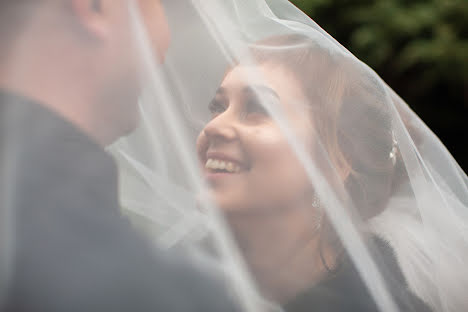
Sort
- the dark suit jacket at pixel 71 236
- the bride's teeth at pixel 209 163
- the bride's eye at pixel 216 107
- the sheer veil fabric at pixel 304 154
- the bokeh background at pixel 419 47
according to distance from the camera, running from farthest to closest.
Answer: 1. the bokeh background at pixel 419 47
2. the bride's eye at pixel 216 107
3. the bride's teeth at pixel 209 163
4. the sheer veil fabric at pixel 304 154
5. the dark suit jacket at pixel 71 236

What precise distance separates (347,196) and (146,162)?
1.35 feet

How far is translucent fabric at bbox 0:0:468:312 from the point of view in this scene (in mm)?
849

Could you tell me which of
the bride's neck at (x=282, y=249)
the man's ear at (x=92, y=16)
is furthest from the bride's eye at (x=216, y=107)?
the man's ear at (x=92, y=16)

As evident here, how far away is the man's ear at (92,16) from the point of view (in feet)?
2.36

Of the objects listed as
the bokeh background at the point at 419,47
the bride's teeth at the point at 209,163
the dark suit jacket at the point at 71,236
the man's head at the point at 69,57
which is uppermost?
the man's head at the point at 69,57

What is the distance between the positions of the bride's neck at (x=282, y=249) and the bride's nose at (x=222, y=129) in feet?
0.56

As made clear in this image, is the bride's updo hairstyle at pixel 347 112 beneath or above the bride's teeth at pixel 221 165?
above

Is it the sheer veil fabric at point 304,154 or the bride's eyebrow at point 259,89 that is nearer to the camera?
the sheer veil fabric at point 304,154

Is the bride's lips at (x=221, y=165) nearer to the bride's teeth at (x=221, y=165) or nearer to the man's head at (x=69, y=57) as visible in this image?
the bride's teeth at (x=221, y=165)

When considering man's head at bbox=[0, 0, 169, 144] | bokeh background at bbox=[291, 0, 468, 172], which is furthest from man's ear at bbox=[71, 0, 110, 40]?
bokeh background at bbox=[291, 0, 468, 172]

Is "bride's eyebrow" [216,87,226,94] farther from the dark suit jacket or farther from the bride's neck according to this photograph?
the dark suit jacket

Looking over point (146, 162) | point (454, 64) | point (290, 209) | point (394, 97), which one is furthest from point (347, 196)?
point (454, 64)

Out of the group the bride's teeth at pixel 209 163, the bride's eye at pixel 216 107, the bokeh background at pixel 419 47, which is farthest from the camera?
the bokeh background at pixel 419 47

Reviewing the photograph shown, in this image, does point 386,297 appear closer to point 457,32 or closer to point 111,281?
point 111,281
